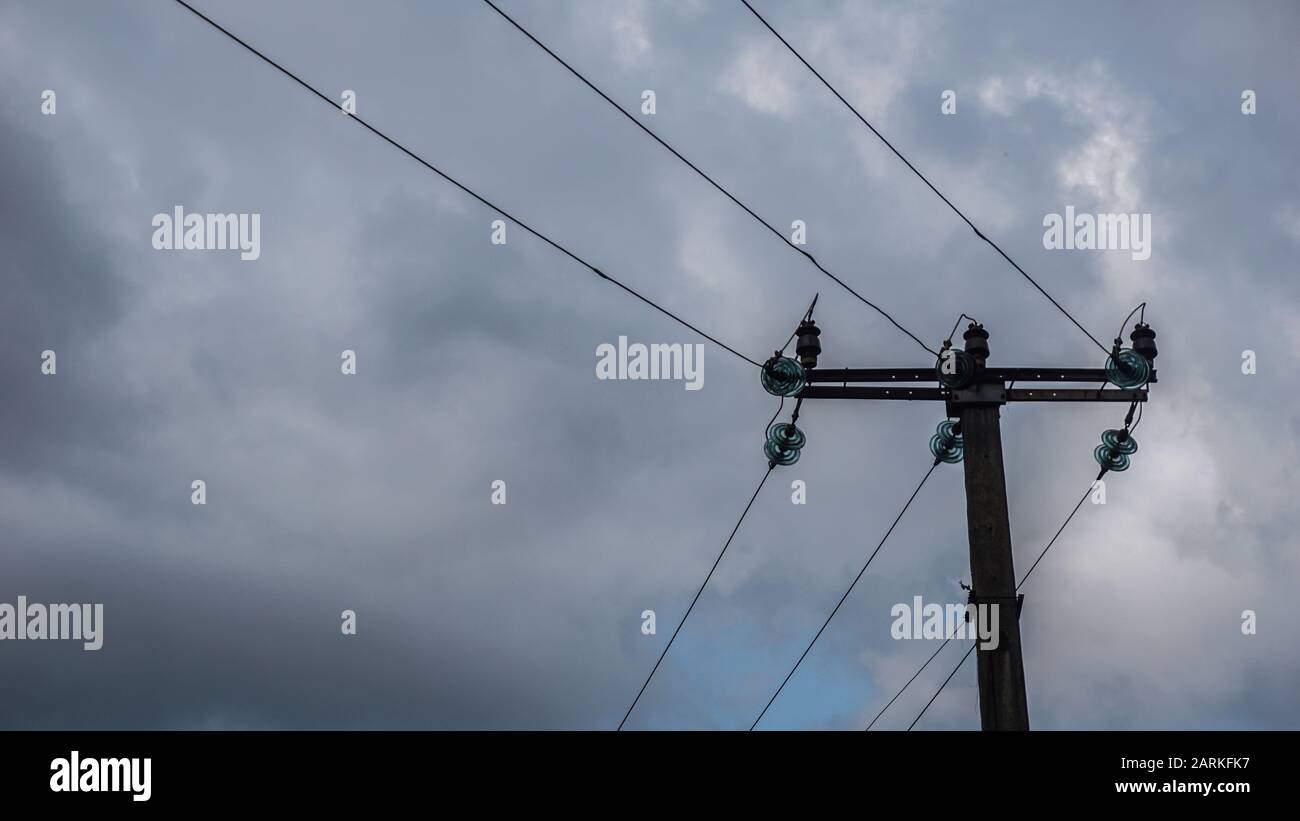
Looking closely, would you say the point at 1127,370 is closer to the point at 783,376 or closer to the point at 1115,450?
the point at 1115,450

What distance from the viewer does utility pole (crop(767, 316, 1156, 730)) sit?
12.3 metres

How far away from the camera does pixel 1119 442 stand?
50.9 feet

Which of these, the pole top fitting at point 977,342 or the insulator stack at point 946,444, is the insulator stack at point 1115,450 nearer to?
the insulator stack at point 946,444

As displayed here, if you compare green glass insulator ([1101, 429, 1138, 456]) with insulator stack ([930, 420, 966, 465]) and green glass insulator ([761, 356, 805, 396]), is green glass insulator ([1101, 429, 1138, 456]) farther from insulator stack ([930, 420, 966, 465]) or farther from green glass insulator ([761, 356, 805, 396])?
green glass insulator ([761, 356, 805, 396])

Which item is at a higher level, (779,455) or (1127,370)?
(1127,370)

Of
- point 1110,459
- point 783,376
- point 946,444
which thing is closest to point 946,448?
point 946,444

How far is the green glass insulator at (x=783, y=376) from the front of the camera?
13742 millimetres

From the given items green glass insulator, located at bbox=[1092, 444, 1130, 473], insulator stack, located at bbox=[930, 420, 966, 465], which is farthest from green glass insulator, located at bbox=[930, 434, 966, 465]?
green glass insulator, located at bbox=[1092, 444, 1130, 473]

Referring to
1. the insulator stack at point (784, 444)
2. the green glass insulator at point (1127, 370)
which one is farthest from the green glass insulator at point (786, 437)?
the green glass insulator at point (1127, 370)

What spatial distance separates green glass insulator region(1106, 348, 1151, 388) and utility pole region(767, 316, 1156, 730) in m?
0.01

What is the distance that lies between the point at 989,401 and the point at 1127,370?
1.77 metres
